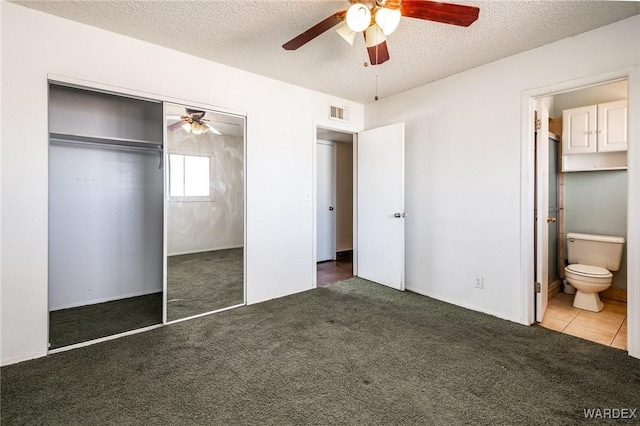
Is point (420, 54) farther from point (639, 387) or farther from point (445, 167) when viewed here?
point (639, 387)

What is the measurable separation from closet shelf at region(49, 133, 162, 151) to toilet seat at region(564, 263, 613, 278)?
461 centimetres

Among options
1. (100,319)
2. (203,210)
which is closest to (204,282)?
(203,210)

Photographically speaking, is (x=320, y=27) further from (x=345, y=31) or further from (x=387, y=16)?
(x=387, y=16)

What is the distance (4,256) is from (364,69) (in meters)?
3.32

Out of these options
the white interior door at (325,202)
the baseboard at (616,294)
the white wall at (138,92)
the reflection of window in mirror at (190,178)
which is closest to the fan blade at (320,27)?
the white wall at (138,92)

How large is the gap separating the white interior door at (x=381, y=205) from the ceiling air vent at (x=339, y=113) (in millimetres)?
324

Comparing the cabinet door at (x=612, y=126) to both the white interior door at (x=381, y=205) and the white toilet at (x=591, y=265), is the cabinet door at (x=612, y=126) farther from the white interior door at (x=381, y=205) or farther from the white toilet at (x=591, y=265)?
the white interior door at (x=381, y=205)

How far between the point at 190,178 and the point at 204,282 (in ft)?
3.58

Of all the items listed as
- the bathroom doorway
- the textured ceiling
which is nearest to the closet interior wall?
the textured ceiling

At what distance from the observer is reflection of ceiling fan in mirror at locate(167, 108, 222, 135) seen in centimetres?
286

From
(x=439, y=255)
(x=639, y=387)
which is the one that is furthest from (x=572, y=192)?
(x=639, y=387)

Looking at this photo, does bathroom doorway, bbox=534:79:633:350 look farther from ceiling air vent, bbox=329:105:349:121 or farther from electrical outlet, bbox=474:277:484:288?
ceiling air vent, bbox=329:105:349:121

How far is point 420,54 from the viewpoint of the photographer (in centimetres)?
275

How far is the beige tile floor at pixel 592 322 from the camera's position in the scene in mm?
2518
